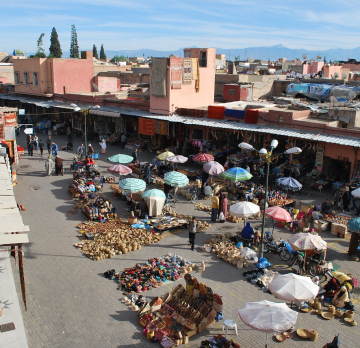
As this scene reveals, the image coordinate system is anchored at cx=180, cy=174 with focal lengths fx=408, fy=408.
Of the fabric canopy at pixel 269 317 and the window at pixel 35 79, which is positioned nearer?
the fabric canopy at pixel 269 317

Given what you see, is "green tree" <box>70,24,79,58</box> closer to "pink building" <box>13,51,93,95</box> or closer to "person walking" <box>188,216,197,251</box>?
"pink building" <box>13,51,93,95</box>

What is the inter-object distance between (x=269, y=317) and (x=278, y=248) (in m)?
5.95

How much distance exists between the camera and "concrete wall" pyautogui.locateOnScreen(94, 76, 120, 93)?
1604 inches

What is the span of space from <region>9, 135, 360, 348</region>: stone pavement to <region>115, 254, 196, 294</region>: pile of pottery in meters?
0.32

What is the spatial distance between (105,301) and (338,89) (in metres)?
29.6

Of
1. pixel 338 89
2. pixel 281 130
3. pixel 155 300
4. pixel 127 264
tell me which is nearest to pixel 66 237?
pixel 127 264

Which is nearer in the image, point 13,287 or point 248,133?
point 13,287

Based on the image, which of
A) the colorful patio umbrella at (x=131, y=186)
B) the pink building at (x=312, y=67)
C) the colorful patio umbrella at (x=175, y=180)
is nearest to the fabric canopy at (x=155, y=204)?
the colorful patio umbrella at (x=131, y=186)

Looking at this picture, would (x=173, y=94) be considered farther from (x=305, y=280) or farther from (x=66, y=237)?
(x=305, y=280)

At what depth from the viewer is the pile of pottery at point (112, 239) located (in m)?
14.3

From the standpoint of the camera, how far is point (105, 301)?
11492 mm

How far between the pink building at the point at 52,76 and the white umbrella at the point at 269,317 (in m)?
34.0

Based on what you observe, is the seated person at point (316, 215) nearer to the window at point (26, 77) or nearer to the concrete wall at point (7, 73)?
the window at point (26, 77)

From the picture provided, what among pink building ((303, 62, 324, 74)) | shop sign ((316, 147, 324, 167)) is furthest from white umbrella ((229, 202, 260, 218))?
pink building ((303, 62, 324, 74))
